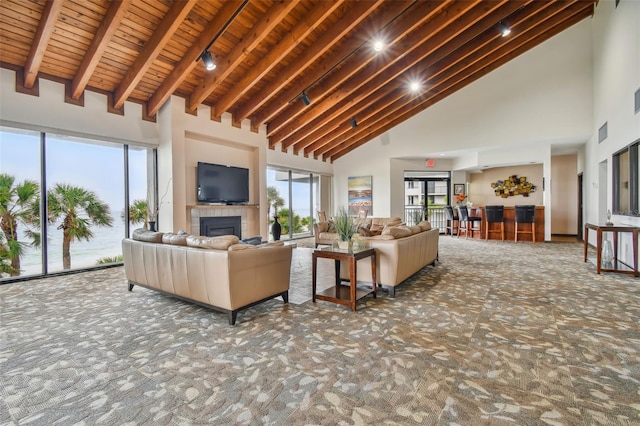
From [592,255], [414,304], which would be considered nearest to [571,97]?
[592,255]

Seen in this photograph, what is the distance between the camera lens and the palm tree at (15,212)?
4422 millimetres

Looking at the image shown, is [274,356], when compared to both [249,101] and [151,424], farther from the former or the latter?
[249,101]

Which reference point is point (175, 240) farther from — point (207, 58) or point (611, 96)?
point (611, 96)

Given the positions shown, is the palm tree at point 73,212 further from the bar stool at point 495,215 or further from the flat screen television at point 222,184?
the bar stool at point 495,215

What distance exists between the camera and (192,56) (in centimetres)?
480

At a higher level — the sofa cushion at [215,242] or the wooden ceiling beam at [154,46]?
the wooden ceiling beam at [154,46]

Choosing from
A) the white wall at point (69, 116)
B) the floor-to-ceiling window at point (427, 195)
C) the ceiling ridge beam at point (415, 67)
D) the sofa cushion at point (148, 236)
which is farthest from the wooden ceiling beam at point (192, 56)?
the floor-to-ceiling window at point (427, 195)

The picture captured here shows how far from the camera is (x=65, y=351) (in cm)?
233

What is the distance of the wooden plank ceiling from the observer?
161 inches

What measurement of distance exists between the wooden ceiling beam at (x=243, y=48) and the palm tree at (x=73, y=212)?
2.49 m

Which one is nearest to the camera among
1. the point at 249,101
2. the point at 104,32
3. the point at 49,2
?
the point at 49,2

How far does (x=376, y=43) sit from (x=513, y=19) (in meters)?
3.27

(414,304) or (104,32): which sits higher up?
(104,32)

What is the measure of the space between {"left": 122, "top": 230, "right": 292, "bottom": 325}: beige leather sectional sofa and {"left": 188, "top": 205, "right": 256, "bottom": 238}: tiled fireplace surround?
9.44 ft
